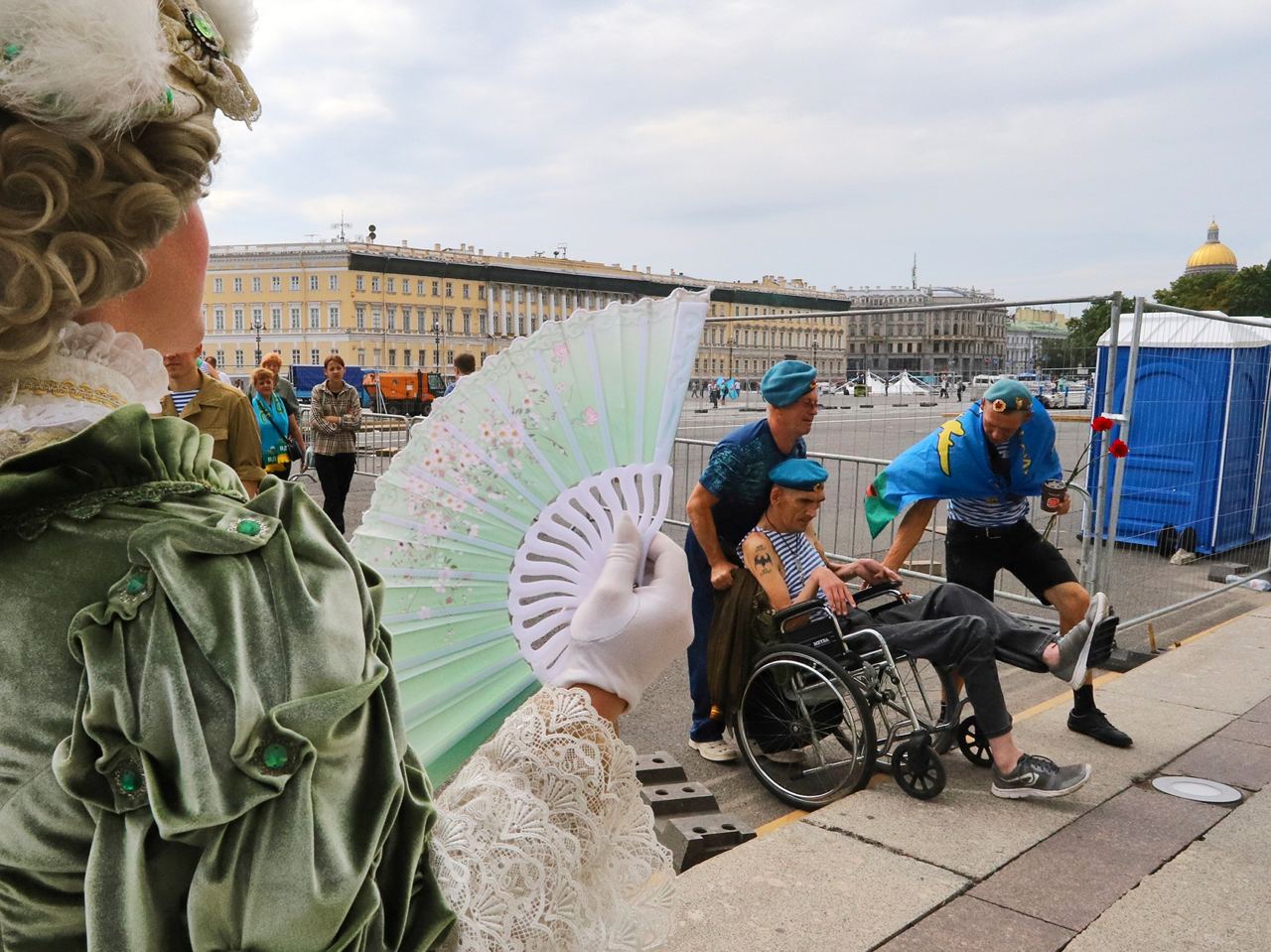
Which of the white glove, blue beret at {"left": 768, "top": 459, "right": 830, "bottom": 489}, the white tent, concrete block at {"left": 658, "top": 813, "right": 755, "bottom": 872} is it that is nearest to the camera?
the white glove

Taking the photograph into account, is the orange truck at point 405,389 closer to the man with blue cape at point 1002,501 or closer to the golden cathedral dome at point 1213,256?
the man with blue cape at point 1002,501

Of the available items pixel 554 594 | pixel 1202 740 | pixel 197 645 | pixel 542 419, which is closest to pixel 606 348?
pixel 542 419

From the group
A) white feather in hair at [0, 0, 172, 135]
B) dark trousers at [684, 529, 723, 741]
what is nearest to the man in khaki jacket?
dark trousers at [684, 529, 723, 741]

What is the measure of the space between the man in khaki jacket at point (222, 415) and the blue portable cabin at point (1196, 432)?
20.5ft

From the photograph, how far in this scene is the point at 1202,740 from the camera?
4.72 m

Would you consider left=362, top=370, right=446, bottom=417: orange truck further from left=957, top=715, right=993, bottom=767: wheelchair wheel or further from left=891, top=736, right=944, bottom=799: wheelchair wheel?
left=891, top=736, right=944, bottom=799: wheelchair wheel

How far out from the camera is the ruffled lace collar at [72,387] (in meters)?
0.91

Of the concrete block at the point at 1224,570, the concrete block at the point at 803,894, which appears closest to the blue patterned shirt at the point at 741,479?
the concrete block at the point at 803,894

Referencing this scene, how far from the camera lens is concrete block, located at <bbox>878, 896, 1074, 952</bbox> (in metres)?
2.90

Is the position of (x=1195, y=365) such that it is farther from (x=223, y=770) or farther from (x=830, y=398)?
(x=223, y=770)

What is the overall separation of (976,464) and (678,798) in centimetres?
219

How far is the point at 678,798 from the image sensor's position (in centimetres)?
369

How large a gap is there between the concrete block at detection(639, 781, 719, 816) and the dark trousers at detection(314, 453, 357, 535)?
647cm

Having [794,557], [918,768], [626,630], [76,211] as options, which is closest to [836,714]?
[918,768]
